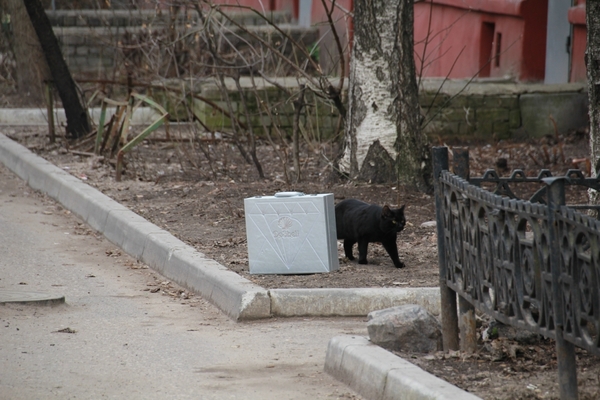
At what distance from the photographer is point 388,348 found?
4.74 m

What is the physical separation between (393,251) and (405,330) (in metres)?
2.35

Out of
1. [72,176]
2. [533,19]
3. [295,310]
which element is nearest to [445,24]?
→ [533,19]

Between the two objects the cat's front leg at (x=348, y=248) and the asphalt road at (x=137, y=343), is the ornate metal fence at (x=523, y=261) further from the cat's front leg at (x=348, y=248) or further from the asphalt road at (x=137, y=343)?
the cat's front leg at (x=348, y=248)

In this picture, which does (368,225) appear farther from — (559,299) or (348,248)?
(559,299)

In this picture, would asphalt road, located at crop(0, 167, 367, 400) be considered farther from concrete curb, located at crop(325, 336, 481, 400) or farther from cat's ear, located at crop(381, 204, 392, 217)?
cat's ear, located at crop(381, 204, 392, 217)

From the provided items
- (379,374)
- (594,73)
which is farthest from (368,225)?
(379,374)

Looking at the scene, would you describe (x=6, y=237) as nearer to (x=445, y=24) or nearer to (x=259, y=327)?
(x=259, y=327)

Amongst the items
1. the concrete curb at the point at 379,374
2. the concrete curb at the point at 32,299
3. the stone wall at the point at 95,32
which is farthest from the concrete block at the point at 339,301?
the stone wall at the point at 95,32

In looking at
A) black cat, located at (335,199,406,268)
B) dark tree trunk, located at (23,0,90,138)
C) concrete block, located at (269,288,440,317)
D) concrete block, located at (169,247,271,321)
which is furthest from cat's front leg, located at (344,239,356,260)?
dark tree trunk, located at (23,0,90,138)

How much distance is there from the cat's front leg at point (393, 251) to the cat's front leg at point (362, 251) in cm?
14

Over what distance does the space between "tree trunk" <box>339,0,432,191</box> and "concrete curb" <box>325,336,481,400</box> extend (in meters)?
5.40

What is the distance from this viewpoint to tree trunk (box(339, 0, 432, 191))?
10.1 metres

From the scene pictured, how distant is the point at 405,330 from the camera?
15.6ft

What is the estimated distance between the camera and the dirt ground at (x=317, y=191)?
4.44 m
